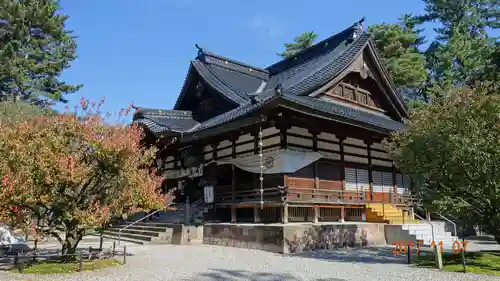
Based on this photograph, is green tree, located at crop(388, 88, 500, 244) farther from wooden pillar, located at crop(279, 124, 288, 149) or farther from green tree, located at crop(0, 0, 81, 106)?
green tree, located at crop(0, 0, 81, 106)

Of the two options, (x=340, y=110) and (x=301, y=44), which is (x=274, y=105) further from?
(x=301, y=44)

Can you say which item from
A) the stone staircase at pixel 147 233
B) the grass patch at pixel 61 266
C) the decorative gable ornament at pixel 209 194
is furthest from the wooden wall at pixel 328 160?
the grass patch at pixel 61 266

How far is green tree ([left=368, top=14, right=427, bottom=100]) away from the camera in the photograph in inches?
1268

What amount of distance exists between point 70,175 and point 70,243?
7.52 ft

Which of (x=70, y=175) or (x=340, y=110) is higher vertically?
(x=340, y=110)

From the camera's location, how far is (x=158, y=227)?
57.2 feet

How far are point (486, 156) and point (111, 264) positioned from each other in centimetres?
1005

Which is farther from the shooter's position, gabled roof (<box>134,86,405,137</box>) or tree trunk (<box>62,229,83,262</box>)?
gabled roof (<box>134,86,405,137</box>)

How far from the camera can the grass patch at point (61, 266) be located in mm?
9531

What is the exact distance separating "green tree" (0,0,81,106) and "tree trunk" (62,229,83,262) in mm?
25676

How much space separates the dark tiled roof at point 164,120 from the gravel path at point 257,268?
6.76m

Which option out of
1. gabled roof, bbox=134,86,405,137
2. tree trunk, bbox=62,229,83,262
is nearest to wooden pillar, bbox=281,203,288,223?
gabled roof, bbox=134,86,405,137

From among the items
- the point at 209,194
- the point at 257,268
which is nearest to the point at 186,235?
the point at 209,194

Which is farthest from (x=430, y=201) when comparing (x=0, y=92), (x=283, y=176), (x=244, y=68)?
(x=0, y=92)
